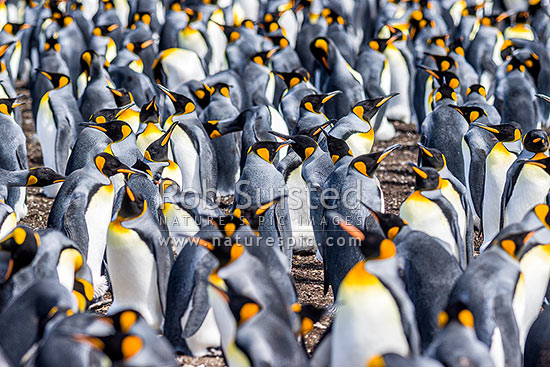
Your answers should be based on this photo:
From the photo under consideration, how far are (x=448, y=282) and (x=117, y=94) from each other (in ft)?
13.9

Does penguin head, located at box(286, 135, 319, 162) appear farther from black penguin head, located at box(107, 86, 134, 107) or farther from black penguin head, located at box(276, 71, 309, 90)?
black penguin head, located at box(276, 71, 309, 90)

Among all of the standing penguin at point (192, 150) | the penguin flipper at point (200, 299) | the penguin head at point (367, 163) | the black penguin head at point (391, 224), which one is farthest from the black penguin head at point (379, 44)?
the penguin flipper at point (200, 299)

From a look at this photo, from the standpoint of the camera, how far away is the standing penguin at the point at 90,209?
530 centimetres

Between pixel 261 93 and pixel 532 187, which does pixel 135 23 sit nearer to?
pixel 261 93

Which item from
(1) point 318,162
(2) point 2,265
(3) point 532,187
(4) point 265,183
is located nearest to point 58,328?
(2) point 2,265

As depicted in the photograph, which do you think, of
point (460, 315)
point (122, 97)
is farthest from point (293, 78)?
point (460, 315)

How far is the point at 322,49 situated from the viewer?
881 centimetres

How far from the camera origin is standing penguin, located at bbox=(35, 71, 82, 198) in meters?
7.59

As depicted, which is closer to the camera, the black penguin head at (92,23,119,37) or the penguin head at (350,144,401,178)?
the penguin head at (350,144,401,178)

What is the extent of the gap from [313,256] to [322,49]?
318 centimetres

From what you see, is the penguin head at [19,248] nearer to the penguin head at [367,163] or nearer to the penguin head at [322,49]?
the penguin head at [367,163]

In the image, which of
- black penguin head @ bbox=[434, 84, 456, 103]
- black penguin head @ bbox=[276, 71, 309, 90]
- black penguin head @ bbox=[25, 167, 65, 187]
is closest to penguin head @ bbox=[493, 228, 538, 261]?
black penguin head @ bbox=[25, 167, 65, 187]

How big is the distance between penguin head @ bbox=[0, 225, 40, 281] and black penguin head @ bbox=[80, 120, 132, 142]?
7.16 ft

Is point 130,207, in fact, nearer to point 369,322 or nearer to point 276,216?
point 276,216
